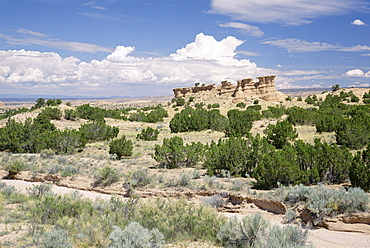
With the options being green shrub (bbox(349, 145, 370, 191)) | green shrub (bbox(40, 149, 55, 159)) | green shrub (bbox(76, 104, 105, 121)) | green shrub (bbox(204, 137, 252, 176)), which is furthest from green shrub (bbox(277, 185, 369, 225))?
green shrub (bbox(76, 104, 105, 121))

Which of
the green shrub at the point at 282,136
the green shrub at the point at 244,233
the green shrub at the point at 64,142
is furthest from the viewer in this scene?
the green shrub at the point at 64,142

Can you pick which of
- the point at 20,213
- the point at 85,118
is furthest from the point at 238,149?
the point at 85,118

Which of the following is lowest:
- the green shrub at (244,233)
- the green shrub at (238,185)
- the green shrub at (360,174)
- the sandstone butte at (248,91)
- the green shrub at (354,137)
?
the green shrub at (238,185)

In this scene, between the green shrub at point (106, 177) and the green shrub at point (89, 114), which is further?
the green shrub at point (89, 114)

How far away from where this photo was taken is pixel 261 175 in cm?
1068

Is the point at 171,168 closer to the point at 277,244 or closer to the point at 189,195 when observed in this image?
the point at 189,195

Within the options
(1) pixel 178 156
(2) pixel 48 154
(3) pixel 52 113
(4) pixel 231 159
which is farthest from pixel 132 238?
(3) pixel 52 113

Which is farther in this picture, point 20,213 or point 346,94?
point 346,94

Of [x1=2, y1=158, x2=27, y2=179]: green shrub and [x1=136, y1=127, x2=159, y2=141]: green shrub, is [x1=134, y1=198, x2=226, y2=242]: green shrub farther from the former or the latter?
[x1=136, y1=127, x2=159, y2=141]: green shrub

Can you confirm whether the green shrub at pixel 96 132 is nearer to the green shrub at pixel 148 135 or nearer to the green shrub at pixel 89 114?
the green shrub at pixel 148 135

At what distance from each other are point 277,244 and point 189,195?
19.0 feet

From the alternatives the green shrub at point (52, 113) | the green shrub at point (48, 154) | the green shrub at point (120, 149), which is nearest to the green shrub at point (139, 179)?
the green shrub at point (120, 149)

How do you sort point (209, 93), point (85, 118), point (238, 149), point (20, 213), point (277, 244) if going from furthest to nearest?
point (209, 93) < point (85, 118) < point (238, 149) < point (20, 213) < point (277, 244)

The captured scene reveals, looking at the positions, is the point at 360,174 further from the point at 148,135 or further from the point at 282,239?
the point at 148,135
